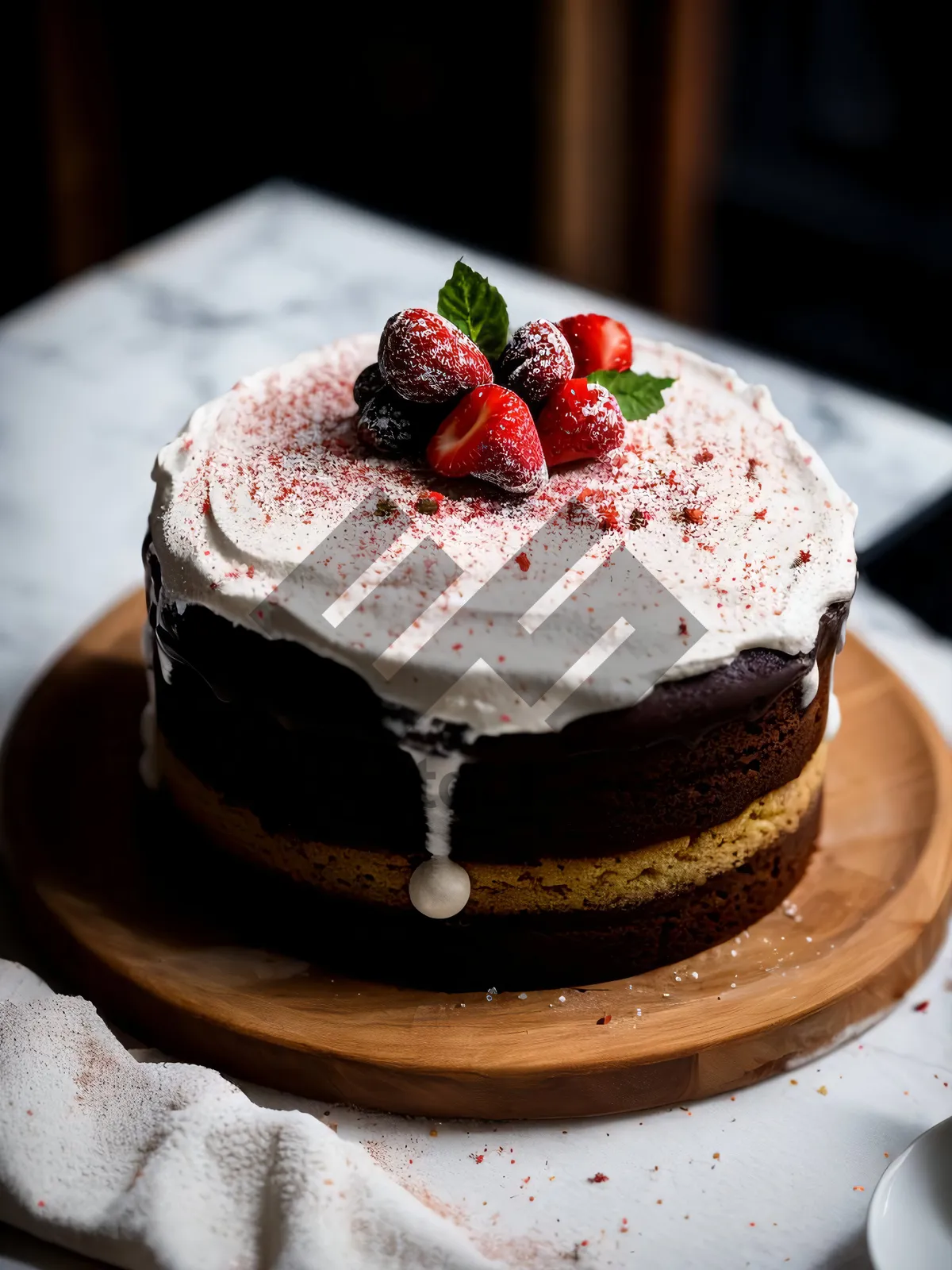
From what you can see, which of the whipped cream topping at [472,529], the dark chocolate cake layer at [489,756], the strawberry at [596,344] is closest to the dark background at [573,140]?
the strawberry at [596,344]

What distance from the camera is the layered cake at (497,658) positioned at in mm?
1842

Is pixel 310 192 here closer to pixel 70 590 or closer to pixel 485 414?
pixel 70 590

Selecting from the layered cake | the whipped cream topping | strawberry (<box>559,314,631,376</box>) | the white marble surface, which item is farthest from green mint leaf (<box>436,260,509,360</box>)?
A: the white marble surface

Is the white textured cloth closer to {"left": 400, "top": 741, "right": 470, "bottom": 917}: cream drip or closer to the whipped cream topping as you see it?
{"left": 400, "top": 741, "right": 470, "bottom": 917}: cream drip

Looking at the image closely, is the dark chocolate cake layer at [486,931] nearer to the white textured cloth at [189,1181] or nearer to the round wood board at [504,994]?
the round wood board at [504,994]

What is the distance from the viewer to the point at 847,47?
15.0 feet

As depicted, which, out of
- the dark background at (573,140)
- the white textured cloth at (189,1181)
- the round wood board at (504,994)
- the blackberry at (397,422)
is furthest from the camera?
the dark background at (573,140)

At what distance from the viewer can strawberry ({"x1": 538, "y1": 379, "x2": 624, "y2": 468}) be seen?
2.06m

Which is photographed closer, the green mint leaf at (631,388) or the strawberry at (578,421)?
the strawberry at (578,421)

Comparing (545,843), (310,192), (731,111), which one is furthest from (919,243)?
(545,843)

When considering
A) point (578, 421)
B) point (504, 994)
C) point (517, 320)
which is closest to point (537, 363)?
point (578, 421)

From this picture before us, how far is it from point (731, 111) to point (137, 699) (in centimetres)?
318

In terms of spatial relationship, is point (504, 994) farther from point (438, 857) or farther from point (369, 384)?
point (369, 384)

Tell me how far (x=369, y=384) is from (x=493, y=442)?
27cm
